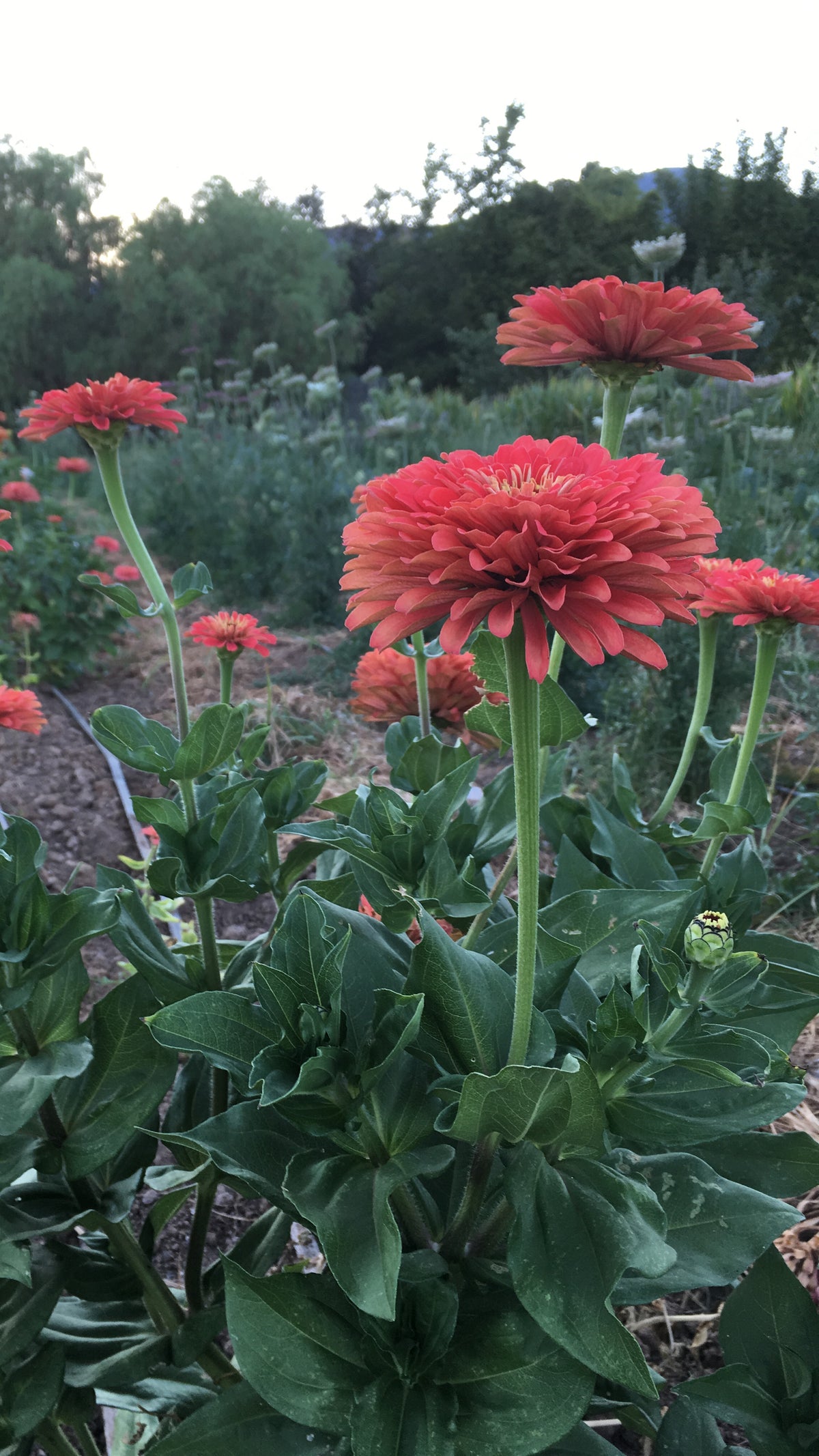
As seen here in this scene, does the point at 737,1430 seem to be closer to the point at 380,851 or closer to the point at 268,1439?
the point at 268,1439

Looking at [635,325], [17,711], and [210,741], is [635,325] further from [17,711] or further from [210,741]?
[17,711]

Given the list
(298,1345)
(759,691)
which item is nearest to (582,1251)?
(298,1345)

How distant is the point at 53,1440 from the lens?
0.90 m

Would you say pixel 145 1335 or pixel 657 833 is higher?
pixel 657 833

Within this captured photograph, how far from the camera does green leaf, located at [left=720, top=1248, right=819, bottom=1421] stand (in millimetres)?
765

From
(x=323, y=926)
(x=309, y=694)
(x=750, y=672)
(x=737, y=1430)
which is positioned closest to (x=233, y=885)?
(x=323, y=926)

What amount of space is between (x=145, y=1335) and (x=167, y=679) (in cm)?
320

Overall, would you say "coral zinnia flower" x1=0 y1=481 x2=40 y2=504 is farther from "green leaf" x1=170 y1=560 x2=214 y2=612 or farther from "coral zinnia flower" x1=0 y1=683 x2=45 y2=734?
"green leaf" x1=170 y1=560 x2=214 y2=612

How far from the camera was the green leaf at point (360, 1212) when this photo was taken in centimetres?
58

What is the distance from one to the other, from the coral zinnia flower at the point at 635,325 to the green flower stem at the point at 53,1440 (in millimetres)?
1066

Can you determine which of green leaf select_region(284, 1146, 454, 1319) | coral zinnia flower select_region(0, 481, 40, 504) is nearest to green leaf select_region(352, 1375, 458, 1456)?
green leaf select_region(284, 1146, 454, 1319)

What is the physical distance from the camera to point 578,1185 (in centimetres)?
65

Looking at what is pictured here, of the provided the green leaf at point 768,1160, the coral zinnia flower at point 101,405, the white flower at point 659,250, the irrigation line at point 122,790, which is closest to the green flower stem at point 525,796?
the green leaf at point 768,1160

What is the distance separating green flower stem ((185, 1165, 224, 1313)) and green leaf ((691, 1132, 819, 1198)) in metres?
0.48
